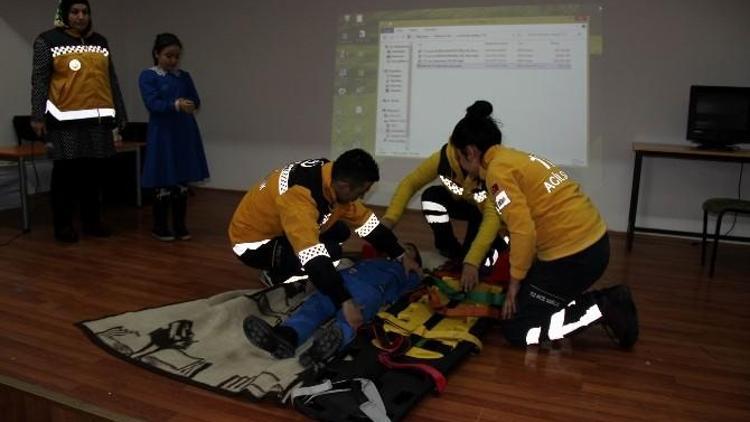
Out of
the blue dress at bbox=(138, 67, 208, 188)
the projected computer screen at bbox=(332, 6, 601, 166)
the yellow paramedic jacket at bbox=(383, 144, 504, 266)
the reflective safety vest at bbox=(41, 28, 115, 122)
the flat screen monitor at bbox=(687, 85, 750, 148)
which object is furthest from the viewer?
the projected computer screen at bbox=(332, 6, 601, 166)

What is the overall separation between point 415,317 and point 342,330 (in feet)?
1.22

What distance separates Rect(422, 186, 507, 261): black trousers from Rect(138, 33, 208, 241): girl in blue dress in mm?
1528

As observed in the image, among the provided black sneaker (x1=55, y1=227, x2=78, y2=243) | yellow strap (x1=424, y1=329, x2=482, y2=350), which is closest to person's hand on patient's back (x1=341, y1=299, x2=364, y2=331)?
yellow strap (x1=424, y1=329, x2=482, y2=350)

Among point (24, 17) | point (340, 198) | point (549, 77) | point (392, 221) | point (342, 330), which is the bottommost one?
point (342, 330)

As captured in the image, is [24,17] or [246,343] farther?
[24,17]

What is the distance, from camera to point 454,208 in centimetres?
338

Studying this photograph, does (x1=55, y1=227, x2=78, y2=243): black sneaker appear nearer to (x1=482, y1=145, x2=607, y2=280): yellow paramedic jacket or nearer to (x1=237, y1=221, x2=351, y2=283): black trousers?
(x1=237, y1=221, x2=351, y2=283): black trousers

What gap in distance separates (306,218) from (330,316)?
390 millimetres

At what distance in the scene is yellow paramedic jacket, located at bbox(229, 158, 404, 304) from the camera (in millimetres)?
2174

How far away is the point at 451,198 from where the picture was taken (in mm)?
3381

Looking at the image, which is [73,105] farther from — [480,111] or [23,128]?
[480,111]

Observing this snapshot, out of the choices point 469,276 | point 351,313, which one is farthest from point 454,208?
point 351,313

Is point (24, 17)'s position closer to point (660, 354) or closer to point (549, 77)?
point (549, 77)

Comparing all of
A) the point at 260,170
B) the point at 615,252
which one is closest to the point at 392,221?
the point at 615,252
